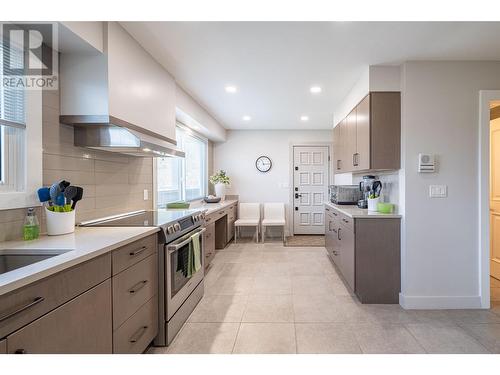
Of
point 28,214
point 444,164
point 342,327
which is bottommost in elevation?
point 342,327

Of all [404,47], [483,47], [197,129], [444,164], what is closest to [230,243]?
[197,129]

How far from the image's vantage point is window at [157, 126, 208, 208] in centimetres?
374

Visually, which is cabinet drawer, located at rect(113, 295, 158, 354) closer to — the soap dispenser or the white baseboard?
the soap dispenser

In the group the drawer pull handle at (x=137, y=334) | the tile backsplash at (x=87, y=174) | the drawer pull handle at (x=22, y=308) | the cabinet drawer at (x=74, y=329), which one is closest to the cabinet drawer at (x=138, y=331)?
the drawer pull handle at (x=137, y=334)

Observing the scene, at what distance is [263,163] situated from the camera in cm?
614

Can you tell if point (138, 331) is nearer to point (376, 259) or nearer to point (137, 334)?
point (137, 334)

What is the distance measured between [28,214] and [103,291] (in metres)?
0.72

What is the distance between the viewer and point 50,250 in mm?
1323

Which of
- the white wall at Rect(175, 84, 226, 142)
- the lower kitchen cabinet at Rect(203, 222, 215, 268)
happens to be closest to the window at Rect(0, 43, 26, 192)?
the white wall at Rect(175, 84, 226, 142)

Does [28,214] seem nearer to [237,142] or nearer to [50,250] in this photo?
[50,250]

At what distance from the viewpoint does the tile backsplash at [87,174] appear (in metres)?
1.75

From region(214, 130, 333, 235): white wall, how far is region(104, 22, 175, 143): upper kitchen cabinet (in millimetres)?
3282

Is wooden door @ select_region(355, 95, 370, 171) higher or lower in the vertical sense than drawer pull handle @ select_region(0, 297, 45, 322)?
higher

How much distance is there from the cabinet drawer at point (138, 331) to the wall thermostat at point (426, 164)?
8.70 ft
